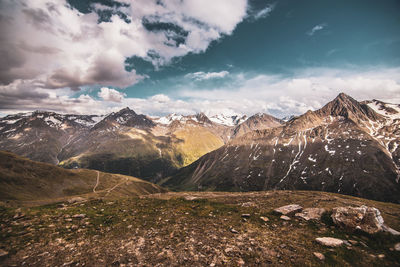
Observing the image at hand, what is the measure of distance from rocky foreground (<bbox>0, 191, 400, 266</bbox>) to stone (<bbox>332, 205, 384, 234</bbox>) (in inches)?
2.3

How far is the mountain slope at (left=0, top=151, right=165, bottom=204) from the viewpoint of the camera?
11475cm

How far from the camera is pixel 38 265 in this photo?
10242 millimetres

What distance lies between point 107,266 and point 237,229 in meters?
9.44

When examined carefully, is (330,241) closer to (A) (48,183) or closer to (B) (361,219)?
(B) (361,219)

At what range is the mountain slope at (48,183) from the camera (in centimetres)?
11475

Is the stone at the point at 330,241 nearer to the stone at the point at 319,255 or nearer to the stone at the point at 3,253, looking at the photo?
the stone at the point at 319,255

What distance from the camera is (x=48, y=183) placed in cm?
13562

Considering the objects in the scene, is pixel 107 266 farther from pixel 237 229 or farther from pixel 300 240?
pixel 300 240

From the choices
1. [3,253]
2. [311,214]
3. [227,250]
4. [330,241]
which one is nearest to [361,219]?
[311,214]

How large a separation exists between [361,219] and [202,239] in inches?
502

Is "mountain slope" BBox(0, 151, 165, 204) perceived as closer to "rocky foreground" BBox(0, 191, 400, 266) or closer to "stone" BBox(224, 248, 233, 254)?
"rocky foreground" BBox(0, 191, 400, 266)

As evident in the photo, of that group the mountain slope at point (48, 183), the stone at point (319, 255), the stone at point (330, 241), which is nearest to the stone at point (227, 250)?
the stone at point (319, 255)

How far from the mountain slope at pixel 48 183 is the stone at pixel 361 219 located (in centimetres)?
11961

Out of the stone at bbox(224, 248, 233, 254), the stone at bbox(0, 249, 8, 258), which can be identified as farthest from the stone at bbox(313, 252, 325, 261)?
the stone at bbox(0, 249, 8, 258)
